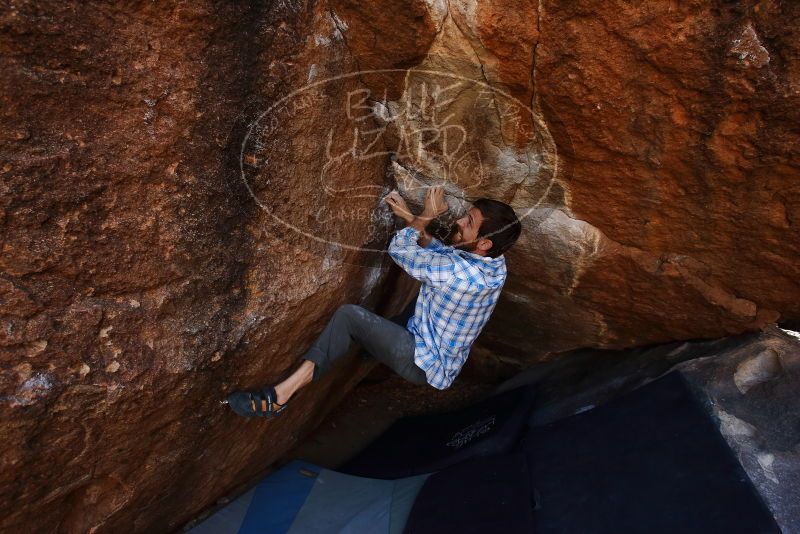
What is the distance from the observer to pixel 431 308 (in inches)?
103

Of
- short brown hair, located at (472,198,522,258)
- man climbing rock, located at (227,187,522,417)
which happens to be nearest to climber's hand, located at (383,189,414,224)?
man climbing rock, located at (227,187,522,417)

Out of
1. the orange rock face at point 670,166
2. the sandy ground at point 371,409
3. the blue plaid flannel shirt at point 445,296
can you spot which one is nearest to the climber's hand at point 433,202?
the blue plaid flannel shirt at point 445,296

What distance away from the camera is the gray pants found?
8.33 ft

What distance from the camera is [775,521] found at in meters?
2.24

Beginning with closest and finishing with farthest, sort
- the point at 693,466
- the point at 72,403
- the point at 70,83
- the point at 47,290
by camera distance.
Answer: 1. the point at 70,83
2. the point at 47,290
3. the point at 72,403
4. the point at 693,466

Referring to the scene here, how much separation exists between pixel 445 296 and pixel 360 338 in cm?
40

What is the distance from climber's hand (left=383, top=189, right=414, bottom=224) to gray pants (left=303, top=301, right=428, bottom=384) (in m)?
0.43

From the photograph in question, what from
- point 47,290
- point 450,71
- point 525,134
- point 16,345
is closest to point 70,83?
point 47,290

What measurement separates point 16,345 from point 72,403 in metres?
0.27

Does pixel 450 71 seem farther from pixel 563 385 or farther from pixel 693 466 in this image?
pixel 563 385

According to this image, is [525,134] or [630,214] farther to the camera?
[630,214]

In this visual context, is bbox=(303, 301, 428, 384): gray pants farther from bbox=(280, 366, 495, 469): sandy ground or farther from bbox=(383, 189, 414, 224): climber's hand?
bbox=(280, 366, 495, 469): sandy ground

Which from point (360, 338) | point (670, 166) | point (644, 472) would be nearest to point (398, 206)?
point (360, 338)

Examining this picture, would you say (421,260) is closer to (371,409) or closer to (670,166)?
(670,166)
